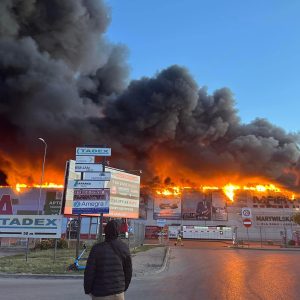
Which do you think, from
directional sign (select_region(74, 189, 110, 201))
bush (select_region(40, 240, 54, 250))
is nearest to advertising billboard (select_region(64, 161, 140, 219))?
bush (select_region(40, 240, 54, 250))

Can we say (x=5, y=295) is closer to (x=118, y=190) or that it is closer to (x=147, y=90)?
(x=118, y=190)

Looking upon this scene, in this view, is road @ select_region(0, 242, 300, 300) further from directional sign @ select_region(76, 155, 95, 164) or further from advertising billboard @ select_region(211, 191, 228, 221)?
advertising billboard @ select_region(211, 191, 228, 221)

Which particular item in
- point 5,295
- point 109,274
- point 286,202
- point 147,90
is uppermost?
point 147,90

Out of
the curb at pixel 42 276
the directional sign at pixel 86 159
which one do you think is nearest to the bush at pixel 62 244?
the directional sign at pixel 86 159

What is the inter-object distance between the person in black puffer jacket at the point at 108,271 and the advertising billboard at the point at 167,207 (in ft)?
149

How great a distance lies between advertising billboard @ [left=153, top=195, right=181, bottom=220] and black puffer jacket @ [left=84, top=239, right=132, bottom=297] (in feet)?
149

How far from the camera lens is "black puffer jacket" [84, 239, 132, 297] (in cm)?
332

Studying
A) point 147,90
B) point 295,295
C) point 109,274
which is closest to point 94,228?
point 147,90

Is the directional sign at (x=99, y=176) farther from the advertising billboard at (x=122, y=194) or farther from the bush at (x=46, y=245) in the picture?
the bush at (x=46, y=245)

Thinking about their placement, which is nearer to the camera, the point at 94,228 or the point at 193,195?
the point at 94,228

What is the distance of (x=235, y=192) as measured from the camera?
49.3m

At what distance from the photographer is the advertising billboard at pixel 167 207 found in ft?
160

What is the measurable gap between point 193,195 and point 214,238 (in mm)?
10639

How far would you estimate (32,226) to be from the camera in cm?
1416
